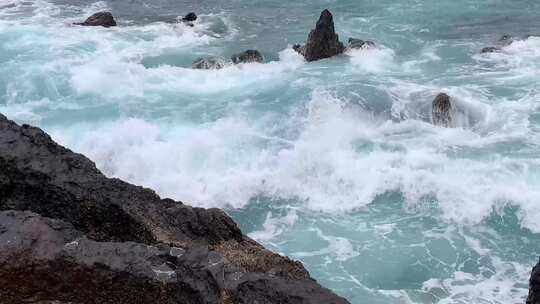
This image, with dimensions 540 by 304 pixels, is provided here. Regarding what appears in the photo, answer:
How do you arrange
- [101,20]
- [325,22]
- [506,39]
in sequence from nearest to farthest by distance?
[325,22]
[506,39]
[101,20]

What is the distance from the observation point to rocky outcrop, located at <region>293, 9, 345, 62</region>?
24.8 meters

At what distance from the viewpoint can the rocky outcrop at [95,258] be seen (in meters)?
5.76

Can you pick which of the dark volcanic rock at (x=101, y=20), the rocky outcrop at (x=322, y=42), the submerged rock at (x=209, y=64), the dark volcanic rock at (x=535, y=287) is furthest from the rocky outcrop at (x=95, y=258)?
the dark volcanic rock at (x=101, y=20)

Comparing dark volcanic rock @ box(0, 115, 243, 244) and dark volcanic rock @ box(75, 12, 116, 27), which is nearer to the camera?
dark volcanic rock @ box(0, 115, 243, 244)

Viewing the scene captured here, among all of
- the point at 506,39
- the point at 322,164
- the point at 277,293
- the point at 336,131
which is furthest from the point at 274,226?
the point at 506,39

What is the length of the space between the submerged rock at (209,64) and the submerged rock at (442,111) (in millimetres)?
8477

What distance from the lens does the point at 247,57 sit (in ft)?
80.2

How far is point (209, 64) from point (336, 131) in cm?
773

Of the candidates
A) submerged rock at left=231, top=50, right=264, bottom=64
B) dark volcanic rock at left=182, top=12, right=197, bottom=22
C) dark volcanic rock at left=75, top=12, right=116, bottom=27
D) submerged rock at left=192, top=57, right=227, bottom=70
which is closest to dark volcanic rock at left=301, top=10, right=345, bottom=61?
submerged rock at left=231, top=50, right=264, bottom=64

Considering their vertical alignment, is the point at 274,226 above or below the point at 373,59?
below

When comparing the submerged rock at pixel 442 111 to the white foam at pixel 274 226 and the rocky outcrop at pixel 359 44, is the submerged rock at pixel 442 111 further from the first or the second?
the rocky outcrop at pixel 359 44

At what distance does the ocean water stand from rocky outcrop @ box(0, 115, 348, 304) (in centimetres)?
597

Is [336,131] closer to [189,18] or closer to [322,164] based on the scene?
[322,164]

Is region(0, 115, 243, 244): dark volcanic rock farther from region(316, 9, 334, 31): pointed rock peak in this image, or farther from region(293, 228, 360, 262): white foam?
region(316, 9, 334, 31): pointed rock peak
